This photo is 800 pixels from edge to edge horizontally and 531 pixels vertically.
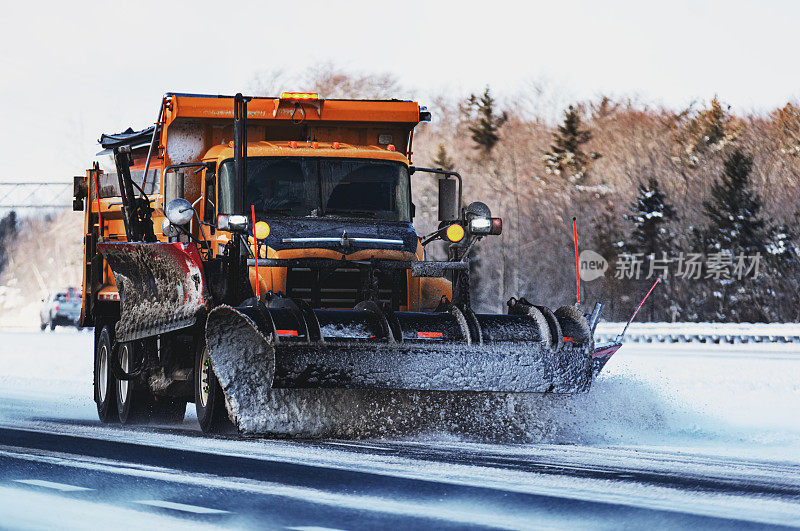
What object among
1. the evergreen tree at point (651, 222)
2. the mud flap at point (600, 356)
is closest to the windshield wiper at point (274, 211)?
the mud flap at point (600, 356)

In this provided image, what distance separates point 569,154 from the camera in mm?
70000

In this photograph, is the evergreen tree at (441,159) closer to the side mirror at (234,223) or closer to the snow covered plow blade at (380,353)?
the side mirror at (234,223)

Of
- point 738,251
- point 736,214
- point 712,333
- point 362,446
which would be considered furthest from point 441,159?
point 362,446

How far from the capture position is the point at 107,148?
1480 centimetres

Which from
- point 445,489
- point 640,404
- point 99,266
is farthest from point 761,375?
point 445,489

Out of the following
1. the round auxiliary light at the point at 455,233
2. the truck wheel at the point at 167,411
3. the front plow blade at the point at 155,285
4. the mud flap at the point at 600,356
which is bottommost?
the truck wheel at the point at 167,411

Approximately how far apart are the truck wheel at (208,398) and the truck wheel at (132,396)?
6.04ft

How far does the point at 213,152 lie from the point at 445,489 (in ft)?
18.2

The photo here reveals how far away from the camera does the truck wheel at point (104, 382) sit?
44.8 ft

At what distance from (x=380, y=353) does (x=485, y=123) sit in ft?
210

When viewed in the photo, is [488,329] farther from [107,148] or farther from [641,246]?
[641,246]

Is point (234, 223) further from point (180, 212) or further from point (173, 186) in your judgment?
point (173, 186)

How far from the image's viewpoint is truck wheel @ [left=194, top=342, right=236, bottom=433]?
34.5 feet

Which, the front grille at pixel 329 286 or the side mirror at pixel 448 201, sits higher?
the side mirror at pixel 448 201
